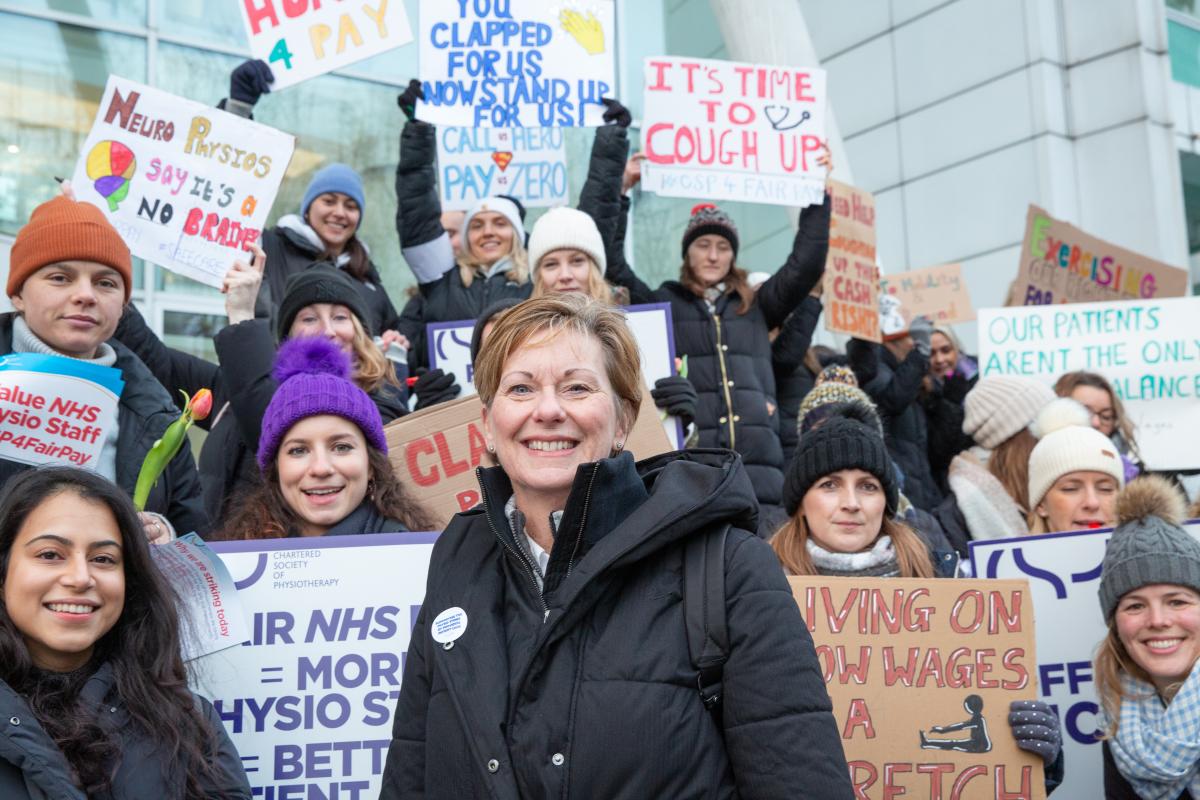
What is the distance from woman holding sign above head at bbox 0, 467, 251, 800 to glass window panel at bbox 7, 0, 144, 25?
686 cm

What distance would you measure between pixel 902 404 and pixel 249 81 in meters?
3.82

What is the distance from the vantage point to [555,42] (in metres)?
6.79

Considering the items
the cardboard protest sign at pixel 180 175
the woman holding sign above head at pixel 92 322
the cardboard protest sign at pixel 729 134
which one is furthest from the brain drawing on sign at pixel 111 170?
the cardboard protest sign at pixel 729 134

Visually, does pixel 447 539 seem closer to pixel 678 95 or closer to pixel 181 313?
pixel 678 95

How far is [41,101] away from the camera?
8.94 meters

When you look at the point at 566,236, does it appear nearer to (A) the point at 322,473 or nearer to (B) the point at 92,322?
(A) the point at 322,473

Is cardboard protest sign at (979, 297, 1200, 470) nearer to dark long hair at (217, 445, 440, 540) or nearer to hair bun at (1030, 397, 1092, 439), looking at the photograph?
hair bun at (1030, 397, 1092, 439)

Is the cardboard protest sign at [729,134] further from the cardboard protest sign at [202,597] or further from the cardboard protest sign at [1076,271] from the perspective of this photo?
the cardboard protest sign at [202,597]

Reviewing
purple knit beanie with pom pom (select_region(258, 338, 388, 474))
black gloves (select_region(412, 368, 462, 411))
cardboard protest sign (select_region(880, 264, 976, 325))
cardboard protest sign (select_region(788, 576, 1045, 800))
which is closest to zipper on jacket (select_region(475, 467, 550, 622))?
cardboard protest sign (select_region(788, 576, 1045, 800))

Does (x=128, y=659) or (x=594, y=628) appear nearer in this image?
(x=594, y=628)

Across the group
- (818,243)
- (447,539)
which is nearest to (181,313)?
(818,243)

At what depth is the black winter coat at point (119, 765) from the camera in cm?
270

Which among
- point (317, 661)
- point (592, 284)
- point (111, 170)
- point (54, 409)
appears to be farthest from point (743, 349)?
point (54, 409)

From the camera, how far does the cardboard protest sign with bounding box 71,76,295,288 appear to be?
560 centimetres
